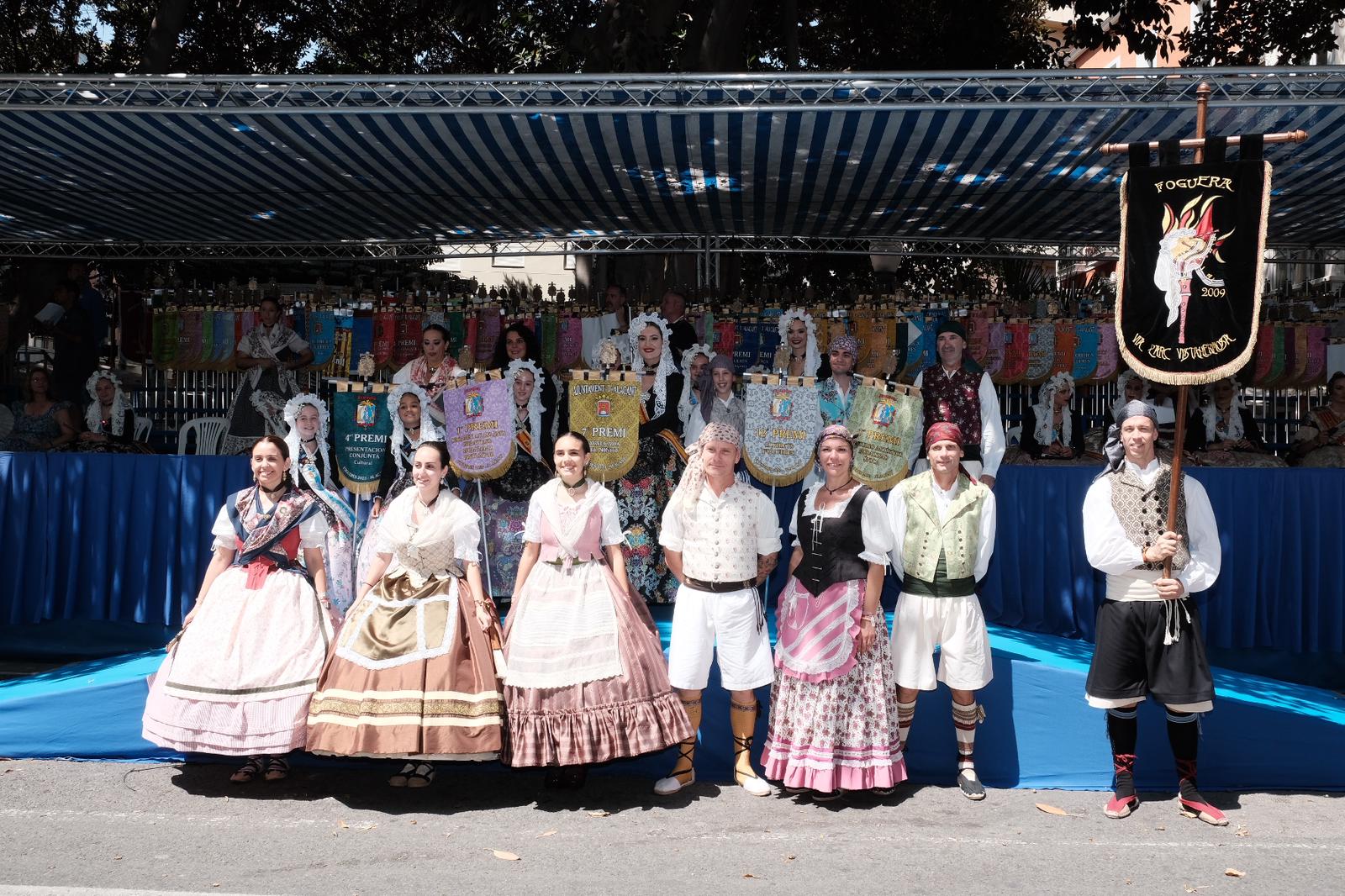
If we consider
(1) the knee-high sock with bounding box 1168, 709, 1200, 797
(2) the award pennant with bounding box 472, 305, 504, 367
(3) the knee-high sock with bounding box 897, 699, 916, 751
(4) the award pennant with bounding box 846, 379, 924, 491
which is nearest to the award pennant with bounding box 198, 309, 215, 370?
(2) the award pennant with bounding box 472, 305, 504, 367

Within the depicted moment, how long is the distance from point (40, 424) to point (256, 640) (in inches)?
154

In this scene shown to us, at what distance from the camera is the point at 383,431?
6.34 meters

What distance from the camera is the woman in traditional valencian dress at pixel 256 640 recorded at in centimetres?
493

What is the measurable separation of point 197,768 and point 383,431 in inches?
73.0

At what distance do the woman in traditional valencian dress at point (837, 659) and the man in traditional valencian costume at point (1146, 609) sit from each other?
861mm

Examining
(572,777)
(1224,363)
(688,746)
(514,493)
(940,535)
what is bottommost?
(572,777)

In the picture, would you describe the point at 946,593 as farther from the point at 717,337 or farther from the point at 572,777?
the point at 717,337

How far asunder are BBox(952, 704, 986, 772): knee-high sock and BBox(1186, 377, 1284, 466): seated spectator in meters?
3.75

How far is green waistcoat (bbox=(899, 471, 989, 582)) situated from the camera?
16.8 ft

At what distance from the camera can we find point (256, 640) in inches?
199

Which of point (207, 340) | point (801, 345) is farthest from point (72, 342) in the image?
point (801, 345)

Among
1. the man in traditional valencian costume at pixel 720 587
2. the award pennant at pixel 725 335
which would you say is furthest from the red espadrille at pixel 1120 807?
the award pennant at pixel 725 335

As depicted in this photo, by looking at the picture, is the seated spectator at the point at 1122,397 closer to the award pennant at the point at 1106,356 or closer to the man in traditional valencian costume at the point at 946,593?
the award pennant at the point at 1106,356

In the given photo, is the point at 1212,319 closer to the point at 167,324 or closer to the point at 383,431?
the point at 383,431
